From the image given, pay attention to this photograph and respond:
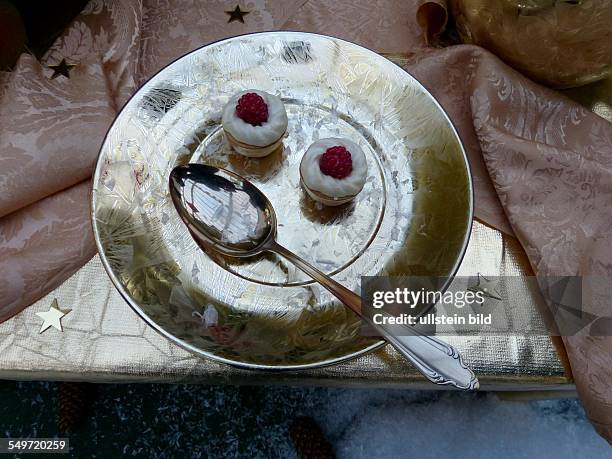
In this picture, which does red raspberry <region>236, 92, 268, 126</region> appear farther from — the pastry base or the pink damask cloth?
the pink damask cloth

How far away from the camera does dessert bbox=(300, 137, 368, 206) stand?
512 mm

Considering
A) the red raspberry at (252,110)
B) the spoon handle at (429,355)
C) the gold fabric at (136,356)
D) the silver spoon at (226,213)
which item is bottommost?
the gold fabric at (136,356)

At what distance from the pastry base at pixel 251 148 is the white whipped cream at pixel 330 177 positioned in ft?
0.12

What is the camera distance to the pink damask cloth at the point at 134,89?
1.71 feet

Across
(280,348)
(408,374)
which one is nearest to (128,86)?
(280,348)

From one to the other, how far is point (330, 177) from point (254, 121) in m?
0.10

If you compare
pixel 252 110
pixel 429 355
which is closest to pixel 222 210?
pixel 252 110

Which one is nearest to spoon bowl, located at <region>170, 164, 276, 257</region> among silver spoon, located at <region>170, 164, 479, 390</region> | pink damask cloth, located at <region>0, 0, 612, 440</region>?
silver spoon, located at <region>170, 164, 479, 390</region>

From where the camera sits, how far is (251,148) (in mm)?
532

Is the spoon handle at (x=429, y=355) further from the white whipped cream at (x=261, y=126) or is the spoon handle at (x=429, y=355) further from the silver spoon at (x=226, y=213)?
the white whipped cream at (x=261, y=126)

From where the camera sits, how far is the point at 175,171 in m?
0.52

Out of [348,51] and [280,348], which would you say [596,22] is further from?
[280,348]

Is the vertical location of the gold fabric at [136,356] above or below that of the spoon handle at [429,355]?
below

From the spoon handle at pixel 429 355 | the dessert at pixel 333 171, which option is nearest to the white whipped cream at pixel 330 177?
the dessert at pixel 333 171
